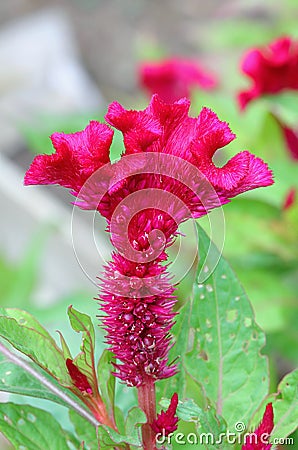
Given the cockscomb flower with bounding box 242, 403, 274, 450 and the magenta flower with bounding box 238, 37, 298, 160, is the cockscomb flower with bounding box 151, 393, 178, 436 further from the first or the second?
the magenta flower with bounding box 238, 37, 298, 160

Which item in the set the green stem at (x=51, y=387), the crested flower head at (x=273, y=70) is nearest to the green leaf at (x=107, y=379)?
the green stem at (x=51, y=387)

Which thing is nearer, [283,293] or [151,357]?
[151,357]

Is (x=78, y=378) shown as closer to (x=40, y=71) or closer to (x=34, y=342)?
(x=34, y=342)

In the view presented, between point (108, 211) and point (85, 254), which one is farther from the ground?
point (85, 254)

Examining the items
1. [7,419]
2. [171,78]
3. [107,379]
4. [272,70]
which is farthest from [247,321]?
[171,78]

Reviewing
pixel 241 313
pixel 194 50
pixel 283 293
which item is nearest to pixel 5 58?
pixel 194 50

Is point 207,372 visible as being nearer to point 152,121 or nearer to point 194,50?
point 152,121
